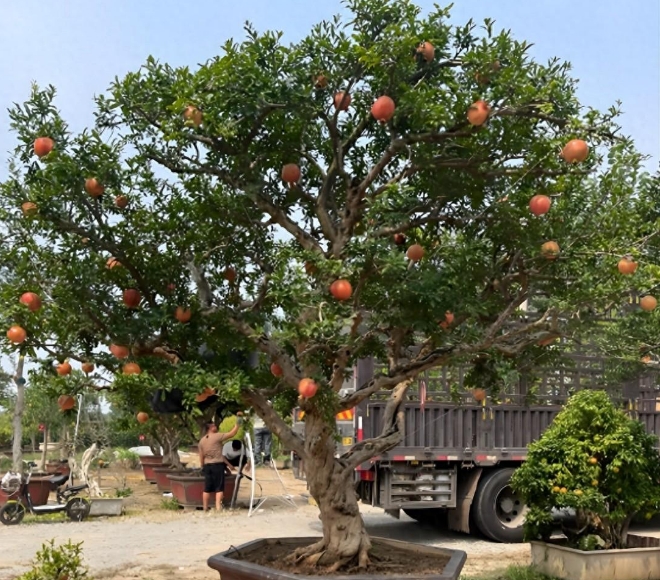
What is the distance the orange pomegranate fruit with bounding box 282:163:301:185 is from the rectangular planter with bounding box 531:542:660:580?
4.11 meters

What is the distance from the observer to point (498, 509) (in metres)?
10.4

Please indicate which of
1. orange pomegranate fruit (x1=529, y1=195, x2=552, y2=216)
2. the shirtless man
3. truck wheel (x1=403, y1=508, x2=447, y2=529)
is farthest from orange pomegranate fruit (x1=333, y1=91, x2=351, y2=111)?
the shirtless man

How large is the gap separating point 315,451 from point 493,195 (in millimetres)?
2038

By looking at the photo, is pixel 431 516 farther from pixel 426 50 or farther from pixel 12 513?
pixel 426 50

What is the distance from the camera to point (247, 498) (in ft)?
50.6

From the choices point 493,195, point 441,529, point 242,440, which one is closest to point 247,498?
point 242,440

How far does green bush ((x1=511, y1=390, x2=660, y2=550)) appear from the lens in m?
7.20

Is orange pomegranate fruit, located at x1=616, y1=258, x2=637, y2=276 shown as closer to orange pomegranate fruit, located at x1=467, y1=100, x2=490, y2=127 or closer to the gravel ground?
orange pomegranate fruit, located at x1=467, y1=100, x2=490, y2=127

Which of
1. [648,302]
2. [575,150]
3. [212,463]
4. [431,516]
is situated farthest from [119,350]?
[212,463]

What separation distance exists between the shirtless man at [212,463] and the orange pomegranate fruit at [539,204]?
808 centimetres

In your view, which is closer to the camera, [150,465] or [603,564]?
[603,564]

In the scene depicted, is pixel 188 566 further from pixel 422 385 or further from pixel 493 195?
pixel 493 195

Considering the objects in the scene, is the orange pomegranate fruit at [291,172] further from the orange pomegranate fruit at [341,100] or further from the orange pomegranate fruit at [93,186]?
the orange pomegranate fruit at [93,186]

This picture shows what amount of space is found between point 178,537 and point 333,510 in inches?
203
